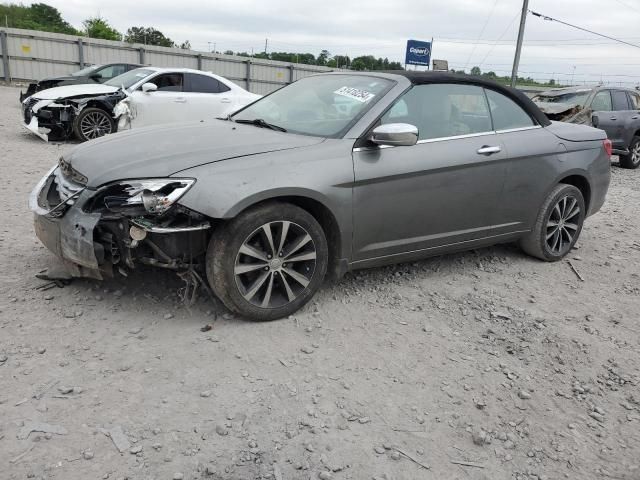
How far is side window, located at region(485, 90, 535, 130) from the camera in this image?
4625 mm

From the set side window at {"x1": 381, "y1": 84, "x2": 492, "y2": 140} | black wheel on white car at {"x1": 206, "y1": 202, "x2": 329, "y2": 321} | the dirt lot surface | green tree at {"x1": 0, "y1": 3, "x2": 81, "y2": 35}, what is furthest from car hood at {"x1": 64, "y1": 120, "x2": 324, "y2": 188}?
green tree at {"x1": 0, "y1": 3, "x2": 81, "y2": 35}

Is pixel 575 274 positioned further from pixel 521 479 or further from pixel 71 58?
pixel 71 58

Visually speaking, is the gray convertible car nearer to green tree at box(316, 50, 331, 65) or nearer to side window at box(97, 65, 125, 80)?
side window at box(97, 65, 125, 80)

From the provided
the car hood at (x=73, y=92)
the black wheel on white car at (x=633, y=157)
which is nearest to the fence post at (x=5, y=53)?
the car hood at (x=73, y=92)

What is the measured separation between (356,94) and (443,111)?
696 mm

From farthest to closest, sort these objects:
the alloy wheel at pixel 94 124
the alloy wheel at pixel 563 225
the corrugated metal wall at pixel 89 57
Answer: the corrugated metal wall at pixel 89 57 < the alloy wheel at pixel 94 124 < the alloy wheel at pixel 563 225

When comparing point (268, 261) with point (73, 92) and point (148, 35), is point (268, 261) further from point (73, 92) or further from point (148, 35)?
point (148, 35)

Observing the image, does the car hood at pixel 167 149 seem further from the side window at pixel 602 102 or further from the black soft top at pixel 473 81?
the side window at pixel 602 102

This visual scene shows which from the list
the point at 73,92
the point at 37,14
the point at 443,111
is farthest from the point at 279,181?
the point at 37,14

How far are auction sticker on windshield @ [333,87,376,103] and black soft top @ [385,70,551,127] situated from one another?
1.19 ft

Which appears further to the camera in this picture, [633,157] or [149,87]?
[633,157]

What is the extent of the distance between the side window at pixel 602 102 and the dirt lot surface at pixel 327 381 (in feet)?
27.7

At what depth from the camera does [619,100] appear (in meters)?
12.1

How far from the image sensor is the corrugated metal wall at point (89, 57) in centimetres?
2300
